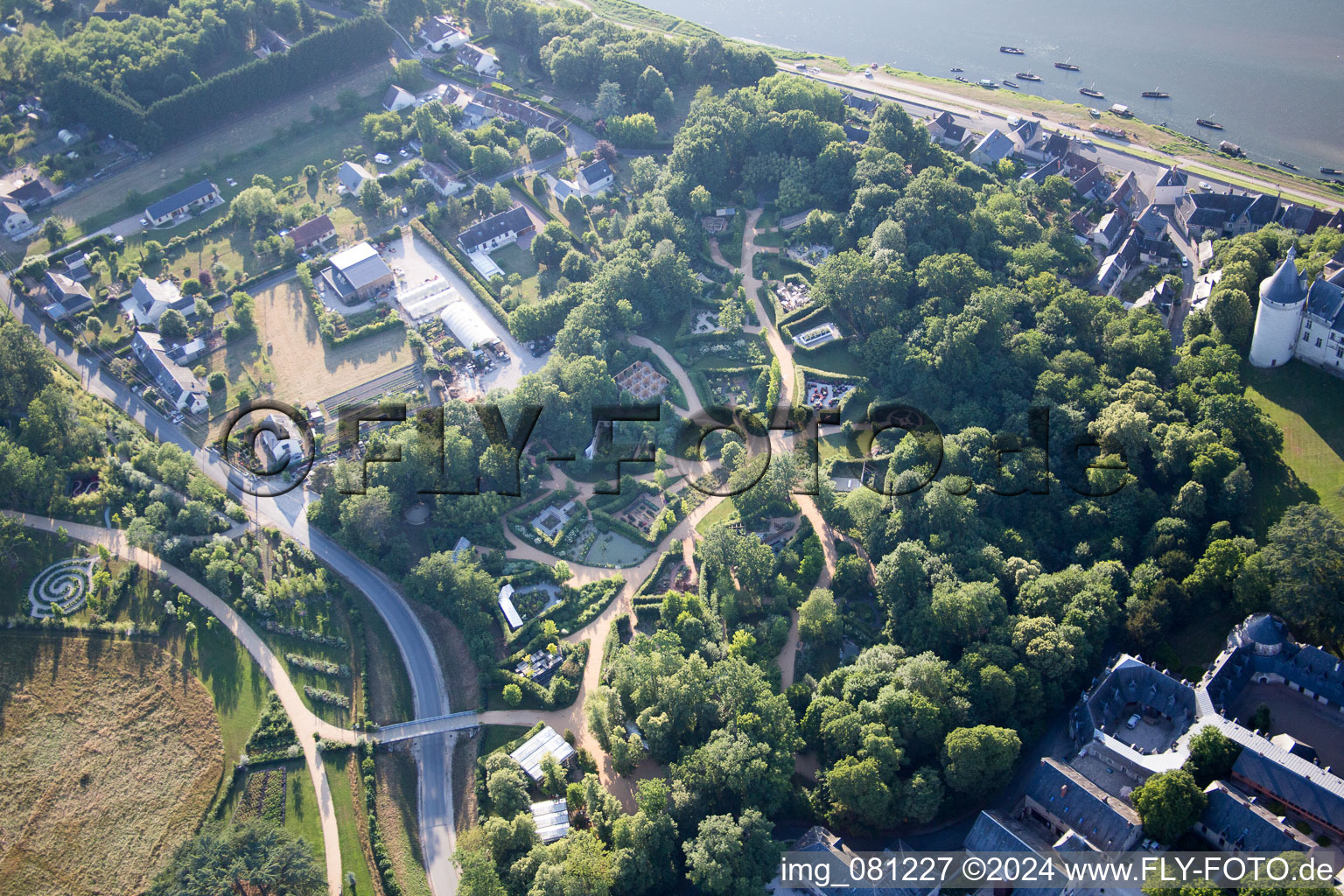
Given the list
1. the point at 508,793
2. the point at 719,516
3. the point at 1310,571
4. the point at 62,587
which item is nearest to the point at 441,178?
the point at 719,516

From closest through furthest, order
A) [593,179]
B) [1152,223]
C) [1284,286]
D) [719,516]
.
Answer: [1284,286]
[719,516]
[1152,223]
[593,179]

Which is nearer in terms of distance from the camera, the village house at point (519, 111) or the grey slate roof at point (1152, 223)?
the grey slate roof at point (1152, 223)

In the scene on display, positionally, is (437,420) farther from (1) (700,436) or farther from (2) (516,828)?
(2) (516,828)

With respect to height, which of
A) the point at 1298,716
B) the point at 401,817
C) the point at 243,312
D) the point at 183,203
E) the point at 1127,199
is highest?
the point at 1127,199

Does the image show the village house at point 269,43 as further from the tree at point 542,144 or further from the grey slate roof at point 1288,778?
the grey slate roof at point 1288,778

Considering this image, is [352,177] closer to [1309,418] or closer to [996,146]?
[996,146]

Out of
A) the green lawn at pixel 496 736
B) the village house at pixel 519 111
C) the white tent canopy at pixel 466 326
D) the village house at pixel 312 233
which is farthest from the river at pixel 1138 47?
the green lawn at pixel 496 736

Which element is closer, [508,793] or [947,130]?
[508,793]

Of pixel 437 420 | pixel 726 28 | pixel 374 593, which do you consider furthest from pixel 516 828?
pixel 726 28
